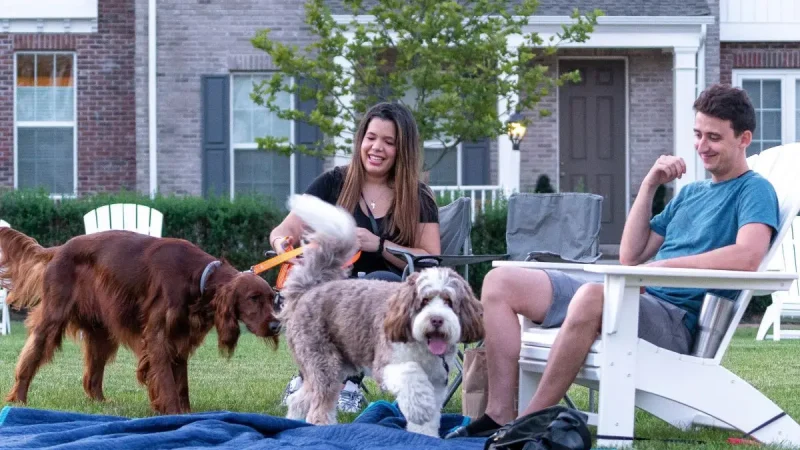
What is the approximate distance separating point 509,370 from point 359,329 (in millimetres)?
642

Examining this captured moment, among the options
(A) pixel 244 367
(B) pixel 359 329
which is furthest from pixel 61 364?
(B) pixel 359 329

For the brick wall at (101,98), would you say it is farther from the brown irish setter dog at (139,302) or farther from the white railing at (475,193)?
the brown irish setter dog at (139,302)

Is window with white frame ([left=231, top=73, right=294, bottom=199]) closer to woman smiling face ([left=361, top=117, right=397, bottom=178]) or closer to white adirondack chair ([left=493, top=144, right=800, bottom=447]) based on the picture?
woman smiling face ([left=361, top=117, right=397, bottom=178])

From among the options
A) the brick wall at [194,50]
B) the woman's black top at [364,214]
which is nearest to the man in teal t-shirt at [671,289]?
the woman's black top at [364,214]

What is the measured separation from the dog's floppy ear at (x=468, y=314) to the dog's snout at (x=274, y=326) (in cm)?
127

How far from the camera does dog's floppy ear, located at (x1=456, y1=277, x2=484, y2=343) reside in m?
4.76

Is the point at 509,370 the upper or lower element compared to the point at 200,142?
lower

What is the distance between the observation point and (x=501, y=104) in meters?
16.4

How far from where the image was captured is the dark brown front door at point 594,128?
57.4ft

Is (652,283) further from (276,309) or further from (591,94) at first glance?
(591,94)

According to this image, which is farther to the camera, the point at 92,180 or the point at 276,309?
the point at 92,180

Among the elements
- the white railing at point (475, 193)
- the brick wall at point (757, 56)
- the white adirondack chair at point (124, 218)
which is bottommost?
the white adirondack chair at point (124, 218)

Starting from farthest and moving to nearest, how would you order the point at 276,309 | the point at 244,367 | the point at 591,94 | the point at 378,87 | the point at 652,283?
the point at 591,94, the point at 378,87, the point at 244,367, the point at 276,309, the point at 652,283

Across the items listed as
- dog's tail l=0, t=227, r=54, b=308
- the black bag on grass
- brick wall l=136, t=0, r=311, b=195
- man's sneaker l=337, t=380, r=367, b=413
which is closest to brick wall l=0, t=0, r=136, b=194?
brick wall l=136, t=0, r=311, b=195
